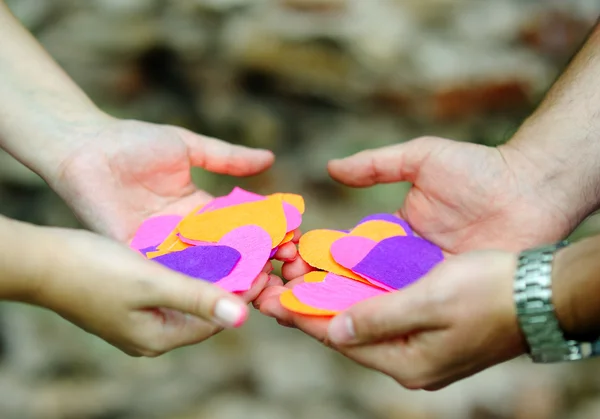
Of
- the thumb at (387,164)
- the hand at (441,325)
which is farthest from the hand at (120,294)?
the thumb at (387,164)

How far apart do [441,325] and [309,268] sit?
15.0 inches

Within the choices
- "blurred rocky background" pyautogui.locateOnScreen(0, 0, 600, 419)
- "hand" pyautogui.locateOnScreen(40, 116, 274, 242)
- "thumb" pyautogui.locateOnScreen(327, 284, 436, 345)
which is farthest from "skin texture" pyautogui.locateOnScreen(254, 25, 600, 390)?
"blurred rocky background" pyautogui.locateOnScreen(0, 0, 600, 419)

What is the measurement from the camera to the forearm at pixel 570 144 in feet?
4.28

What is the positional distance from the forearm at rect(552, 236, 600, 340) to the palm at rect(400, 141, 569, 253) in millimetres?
310

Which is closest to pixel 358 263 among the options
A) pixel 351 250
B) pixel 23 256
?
pixel 351 250

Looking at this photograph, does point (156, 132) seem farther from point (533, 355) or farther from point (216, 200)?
point (533, 355)

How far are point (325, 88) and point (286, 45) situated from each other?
0.68ft

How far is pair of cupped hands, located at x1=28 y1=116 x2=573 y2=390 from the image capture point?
38.3 inches

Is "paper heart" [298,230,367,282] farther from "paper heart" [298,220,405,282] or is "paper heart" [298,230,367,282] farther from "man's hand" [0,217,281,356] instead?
"man's hand" [0,217,281,356]

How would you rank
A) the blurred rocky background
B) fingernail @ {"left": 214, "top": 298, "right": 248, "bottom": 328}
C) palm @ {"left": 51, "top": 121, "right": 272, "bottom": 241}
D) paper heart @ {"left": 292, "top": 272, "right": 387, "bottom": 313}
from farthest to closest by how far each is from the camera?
the blurred rocky background → palm @ {"left": 51, "top": 121, "right": 272, "bottom": 241} → paper heart @ {"left": 292, "top": 272, "right": 387, "bottom": 313} → fingernail @ {"left": 214, "top": 298, "right": 248, "bottom": 328}

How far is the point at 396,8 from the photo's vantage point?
7.34ft

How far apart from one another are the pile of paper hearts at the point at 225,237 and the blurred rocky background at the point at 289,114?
91 cm

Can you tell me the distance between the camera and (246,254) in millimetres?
1247

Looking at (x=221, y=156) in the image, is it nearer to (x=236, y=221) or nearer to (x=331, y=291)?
(x=236, y=221)
